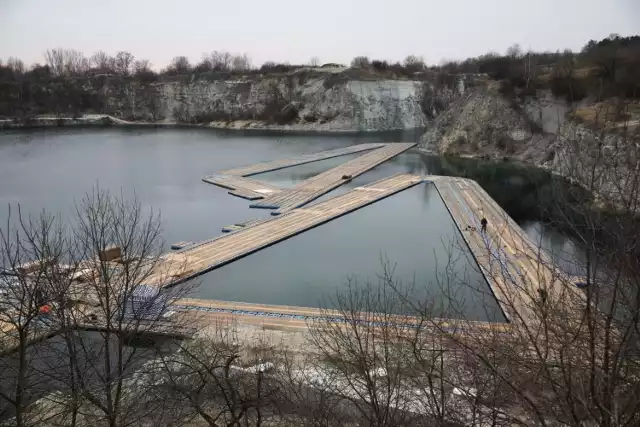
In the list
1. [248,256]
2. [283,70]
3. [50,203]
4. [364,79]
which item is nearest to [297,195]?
[248,256]

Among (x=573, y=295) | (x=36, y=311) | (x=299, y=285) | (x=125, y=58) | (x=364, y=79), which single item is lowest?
(x=299, y=285)

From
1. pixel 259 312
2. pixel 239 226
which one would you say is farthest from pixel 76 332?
pixel 239 226

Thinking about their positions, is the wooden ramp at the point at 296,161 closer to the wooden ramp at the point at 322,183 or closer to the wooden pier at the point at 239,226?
the wooden ramp at the point at 322,183

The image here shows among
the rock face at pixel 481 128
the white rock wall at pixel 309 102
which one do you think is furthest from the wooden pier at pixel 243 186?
the white rock wall at pixel 309 102

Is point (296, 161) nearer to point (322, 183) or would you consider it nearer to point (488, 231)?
point (322, 183)

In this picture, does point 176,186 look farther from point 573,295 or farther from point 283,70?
point 283,70
